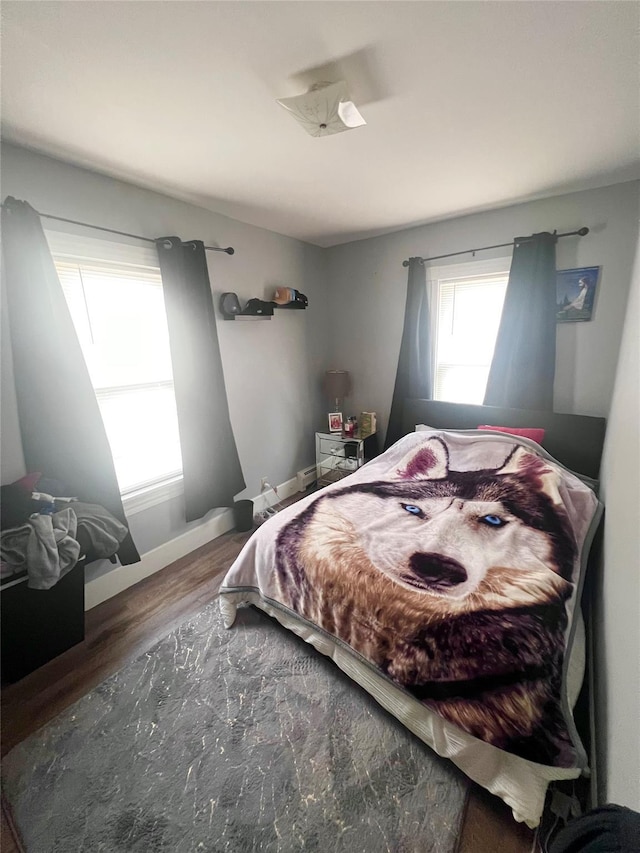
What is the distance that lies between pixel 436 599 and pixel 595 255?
101 inches

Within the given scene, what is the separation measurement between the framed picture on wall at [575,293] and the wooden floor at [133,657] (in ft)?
9.01

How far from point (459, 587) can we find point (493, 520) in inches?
22.4

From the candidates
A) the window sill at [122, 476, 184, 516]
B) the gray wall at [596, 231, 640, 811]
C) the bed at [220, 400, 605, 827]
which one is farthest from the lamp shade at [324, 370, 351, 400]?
the gray wall at [596, 231, 640, 811]

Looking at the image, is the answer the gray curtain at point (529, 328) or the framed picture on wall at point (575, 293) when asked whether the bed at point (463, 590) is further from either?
the framed picture on wall at point (575, 293)

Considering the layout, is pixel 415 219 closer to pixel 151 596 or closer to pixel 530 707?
pixel 530 707

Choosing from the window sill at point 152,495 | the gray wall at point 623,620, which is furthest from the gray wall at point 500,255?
the window sill at point 152,495

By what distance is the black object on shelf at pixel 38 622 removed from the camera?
4.94ft

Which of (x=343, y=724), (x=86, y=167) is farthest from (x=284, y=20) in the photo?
(x=343, y=724)

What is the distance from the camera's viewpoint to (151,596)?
6.91 feet

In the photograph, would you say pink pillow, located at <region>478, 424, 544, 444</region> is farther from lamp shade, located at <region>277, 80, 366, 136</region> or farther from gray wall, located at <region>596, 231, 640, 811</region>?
lamp shade, located at <region>277, 80, 366, 136</region>

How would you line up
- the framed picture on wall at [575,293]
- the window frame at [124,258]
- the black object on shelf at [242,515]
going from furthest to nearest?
the black object on shelf at [242,515] → the framed picture on wall at [575,293] → the window frame at [124,258]

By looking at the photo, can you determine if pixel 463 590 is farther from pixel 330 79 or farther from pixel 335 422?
pixel 335 422

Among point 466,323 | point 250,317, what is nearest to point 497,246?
point 466,323

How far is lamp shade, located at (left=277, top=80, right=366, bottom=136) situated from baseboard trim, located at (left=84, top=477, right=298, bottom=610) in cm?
255
